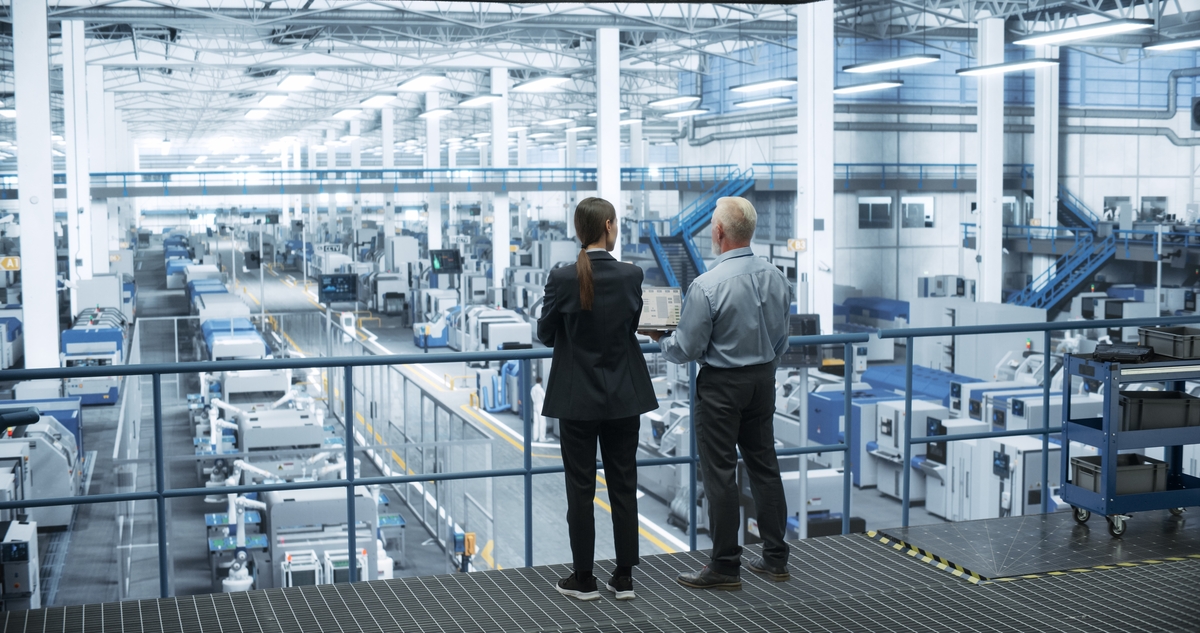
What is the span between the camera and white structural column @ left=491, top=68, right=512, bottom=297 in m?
29.8

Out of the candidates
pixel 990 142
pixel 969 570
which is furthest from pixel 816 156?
pixel 969 570

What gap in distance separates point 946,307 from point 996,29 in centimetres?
583

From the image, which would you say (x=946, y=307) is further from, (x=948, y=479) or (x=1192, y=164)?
(x=1192, y=164)

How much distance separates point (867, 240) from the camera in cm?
3175

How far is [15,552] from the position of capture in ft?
36.8

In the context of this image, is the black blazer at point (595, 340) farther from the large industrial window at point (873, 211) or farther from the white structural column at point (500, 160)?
the large industrial window at point (873, 211)

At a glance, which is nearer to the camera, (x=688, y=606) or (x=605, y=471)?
(x=605, y=471)

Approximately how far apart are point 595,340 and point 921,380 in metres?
16.0

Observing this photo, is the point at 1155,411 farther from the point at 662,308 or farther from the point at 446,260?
the point at 446,260

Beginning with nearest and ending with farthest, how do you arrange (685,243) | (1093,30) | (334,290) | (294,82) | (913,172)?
(1093,30) < (334,290) < (913,172) < (685,243) < (294,82)

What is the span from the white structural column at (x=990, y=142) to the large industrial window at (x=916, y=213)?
9722 millimetres

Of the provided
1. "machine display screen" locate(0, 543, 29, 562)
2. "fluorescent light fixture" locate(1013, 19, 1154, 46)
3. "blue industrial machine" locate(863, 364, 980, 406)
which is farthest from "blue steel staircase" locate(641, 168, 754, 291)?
"machine display screen" locate(0, 543, 29, 562)

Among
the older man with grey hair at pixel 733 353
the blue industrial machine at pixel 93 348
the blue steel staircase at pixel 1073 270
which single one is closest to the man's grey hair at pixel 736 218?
the older man with grey hair at pixel 733 353

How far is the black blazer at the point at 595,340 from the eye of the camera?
3.89 meters
